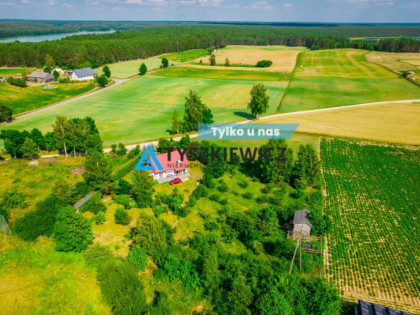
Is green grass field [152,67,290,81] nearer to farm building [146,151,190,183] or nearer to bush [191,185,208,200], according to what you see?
farm building [146,151,190,183]

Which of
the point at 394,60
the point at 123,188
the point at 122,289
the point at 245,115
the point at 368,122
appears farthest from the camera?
the point at 394,60

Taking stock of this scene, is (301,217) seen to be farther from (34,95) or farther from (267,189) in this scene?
(34,95)

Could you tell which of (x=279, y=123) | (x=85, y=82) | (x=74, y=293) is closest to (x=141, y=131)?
(x=279, y=123)

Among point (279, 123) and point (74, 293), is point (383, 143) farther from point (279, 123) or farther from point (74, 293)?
point (74, 293)

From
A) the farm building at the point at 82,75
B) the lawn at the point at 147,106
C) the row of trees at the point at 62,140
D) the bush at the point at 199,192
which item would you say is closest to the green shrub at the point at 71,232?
the bush at the point at 199,192

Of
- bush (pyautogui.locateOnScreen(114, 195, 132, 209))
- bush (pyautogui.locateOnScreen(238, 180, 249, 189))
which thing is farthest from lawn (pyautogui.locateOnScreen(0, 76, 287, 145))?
bush (pyautogui.locateOnScreen(238, 180, 249, 189))

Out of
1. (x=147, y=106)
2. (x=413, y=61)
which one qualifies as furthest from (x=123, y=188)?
(x=413, y=61)
